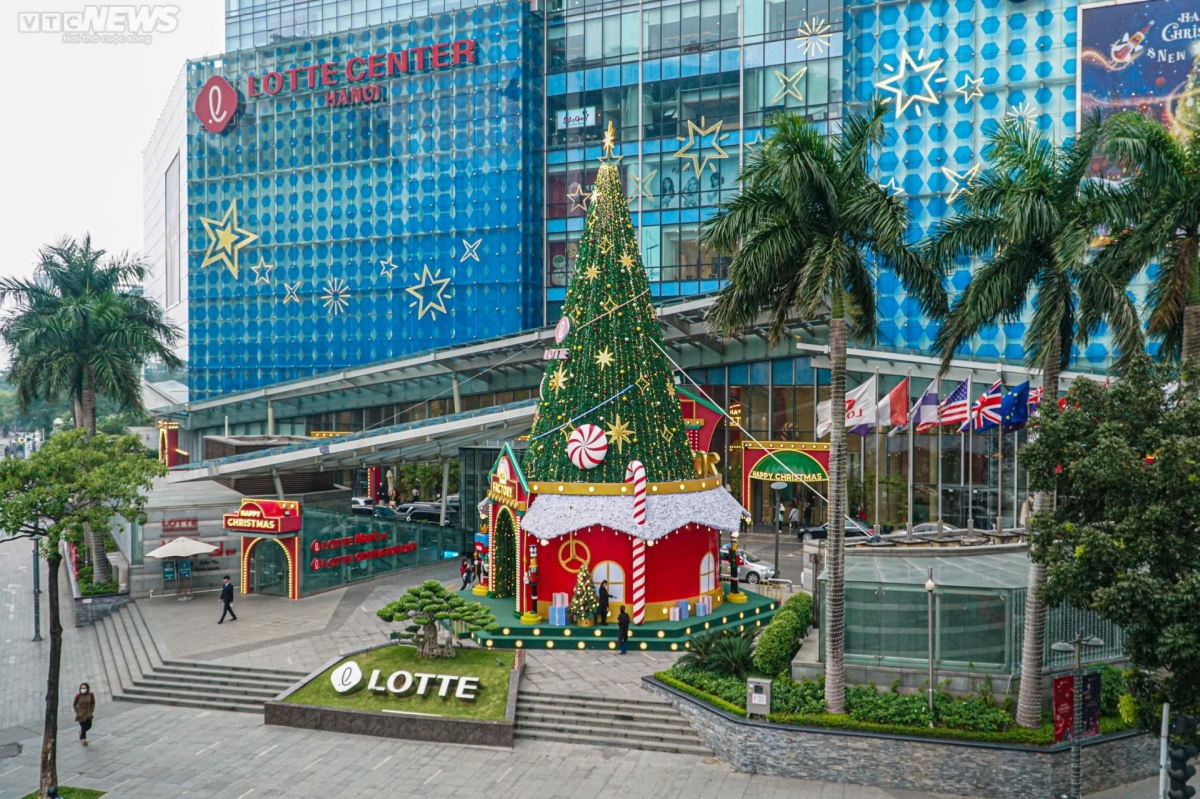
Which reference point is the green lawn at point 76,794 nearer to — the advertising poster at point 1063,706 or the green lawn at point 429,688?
the green lawn at point 429,688

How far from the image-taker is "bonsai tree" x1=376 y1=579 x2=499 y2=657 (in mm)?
25219

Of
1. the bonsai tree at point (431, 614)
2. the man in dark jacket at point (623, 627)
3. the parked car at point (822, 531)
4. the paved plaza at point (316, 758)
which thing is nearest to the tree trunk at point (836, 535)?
the paved plaza at point (316, 758)

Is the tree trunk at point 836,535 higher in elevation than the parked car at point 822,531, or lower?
higher

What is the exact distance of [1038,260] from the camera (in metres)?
19.8

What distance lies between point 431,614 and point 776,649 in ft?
28.4

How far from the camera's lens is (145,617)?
33.2 m

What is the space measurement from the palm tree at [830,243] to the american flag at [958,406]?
372 inches

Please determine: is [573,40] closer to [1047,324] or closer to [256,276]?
[256,276]

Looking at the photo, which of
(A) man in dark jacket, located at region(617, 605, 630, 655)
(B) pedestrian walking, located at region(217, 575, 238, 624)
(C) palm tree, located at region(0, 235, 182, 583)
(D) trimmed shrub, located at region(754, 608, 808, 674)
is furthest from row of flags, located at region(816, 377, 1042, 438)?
(C) palm tree, located at region(0, 235, 182, 583)

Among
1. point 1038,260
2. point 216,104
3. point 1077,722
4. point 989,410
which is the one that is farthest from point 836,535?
point 216,104

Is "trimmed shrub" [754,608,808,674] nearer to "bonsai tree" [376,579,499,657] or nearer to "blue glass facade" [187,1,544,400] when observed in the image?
"bonsai tree" [376,579,499,657]

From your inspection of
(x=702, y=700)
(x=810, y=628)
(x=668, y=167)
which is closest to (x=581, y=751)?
(x=702, y=700)

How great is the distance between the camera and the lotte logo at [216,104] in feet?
213

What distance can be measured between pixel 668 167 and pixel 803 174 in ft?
122
